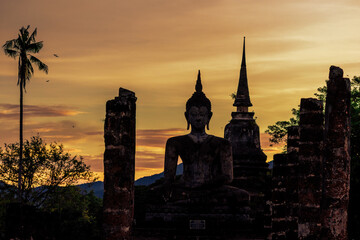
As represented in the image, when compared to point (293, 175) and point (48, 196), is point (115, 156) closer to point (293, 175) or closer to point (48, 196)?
point (293, 175)

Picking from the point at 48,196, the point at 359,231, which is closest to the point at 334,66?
the point at 359,231

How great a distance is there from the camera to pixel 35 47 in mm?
54688

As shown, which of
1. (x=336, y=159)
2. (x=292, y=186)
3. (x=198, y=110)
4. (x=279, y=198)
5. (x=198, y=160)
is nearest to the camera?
(x=336, y=159)

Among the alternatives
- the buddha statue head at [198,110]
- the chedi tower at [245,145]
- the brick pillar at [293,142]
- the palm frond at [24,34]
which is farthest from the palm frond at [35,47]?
the buddha statue head at [198,110]

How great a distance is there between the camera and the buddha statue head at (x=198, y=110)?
2427 cm

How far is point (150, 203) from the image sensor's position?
2366cm

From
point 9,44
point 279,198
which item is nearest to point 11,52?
point 9,44

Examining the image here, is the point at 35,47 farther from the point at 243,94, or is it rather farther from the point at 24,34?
the point at 243,94

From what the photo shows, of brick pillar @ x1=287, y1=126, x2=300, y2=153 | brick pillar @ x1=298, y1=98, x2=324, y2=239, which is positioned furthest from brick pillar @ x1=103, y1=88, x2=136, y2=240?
brick pillar @ x1=287, y1=126, x2=300, y2=153

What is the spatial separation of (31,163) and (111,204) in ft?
133

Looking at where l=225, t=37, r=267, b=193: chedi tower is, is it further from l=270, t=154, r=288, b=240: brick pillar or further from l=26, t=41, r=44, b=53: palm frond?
l=270, t=154, r=288, b=240: brick pillar

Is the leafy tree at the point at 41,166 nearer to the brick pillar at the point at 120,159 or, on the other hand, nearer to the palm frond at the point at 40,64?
the palm frond at the point at 40,64

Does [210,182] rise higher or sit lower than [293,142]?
lower

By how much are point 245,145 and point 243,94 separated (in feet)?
18.6
